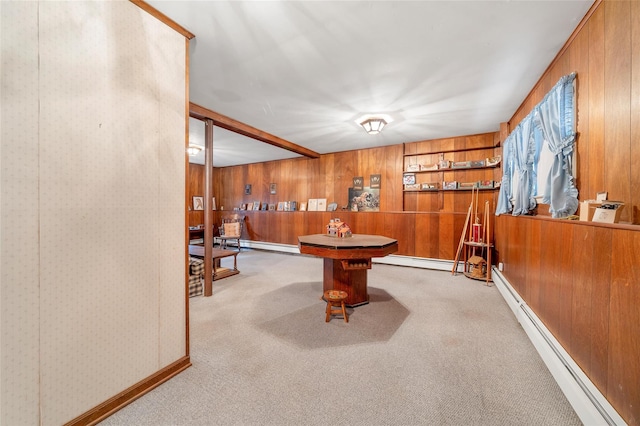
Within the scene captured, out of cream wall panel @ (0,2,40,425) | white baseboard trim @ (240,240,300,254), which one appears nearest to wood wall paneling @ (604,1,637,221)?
cream wall panel @ (0,2,40,425)

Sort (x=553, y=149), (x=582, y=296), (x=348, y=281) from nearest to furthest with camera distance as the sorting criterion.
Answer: (x=582, y=296) < (x=553, y=149) < (x=348, y=281)

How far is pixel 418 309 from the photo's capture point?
3.08m

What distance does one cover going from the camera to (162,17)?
185 centimetres

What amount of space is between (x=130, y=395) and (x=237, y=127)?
12.6ft

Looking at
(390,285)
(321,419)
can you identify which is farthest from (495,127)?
(321,419)

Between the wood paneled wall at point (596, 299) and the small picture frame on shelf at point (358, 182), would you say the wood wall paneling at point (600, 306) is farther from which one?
the small picture frame on shelf at point (358, 182)

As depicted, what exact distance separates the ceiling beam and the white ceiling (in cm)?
13

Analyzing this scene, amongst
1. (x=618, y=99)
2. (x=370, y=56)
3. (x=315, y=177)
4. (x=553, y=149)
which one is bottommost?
(x=553, y=149)

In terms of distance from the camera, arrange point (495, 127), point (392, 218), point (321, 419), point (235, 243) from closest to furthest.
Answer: point (321, 419) → point (495, 127) → point (392, 218) → point (235, 243)

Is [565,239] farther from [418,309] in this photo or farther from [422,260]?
[422,260]

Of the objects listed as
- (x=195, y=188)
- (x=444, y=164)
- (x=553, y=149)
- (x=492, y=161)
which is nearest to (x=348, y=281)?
(x=553, y=149)

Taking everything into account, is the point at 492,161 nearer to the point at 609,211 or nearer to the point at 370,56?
the point at 370,56

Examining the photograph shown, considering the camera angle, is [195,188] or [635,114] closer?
[635,114]

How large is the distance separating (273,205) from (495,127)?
19.0 ft
